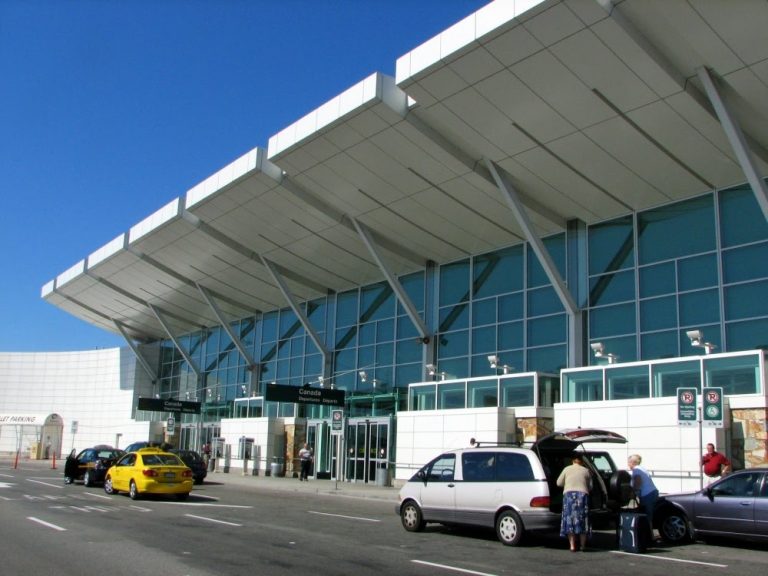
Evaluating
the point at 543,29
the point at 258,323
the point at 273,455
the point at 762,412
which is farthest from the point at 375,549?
the point at 258,323

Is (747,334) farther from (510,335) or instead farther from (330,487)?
(330,487)

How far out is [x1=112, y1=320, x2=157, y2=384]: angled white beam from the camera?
55969 millimetres

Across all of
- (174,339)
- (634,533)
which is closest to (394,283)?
(634,533)

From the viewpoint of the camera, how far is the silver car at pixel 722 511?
13.4 m

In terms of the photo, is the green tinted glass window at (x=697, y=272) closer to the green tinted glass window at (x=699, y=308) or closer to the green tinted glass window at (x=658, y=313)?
the green tinted glass window at (x=699, y=308)

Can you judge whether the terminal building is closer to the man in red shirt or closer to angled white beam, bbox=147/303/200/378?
the man in red shirt

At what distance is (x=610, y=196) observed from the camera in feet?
83.3

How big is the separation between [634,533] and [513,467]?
7.52ft

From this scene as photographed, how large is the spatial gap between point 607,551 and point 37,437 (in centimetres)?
6561

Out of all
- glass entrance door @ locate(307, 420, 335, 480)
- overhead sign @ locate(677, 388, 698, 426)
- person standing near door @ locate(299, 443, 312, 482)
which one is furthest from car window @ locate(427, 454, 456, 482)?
glass entrance door @ locate(307, 420, 335, 480)

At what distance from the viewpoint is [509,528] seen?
1349 cm

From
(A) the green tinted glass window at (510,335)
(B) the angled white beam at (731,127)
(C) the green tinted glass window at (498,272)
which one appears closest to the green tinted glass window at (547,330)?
(A) the green tinted glass window at (510,335)

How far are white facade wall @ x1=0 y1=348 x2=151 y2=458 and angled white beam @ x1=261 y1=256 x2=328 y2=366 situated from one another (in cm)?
2139

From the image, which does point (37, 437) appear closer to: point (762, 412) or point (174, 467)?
point (174, 467)
